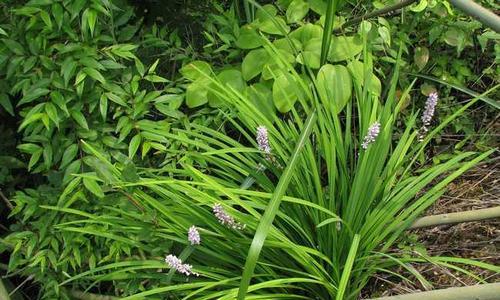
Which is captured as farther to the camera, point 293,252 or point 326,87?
point 326,87

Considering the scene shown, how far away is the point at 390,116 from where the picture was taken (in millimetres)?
1722

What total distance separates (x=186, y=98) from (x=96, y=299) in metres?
0.61

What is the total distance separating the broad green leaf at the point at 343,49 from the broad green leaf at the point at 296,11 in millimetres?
122

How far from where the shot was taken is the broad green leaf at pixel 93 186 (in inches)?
61.0

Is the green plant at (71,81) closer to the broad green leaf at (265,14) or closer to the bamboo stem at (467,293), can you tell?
the broad green leaf at (265,14)

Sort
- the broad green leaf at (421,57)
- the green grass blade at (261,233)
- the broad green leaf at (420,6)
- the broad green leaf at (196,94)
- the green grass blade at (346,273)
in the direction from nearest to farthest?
the green grass blade at (261,233), the green grass blade at (346,273), the broad green leaf at (196,94), the broad green leaf at (420,6), the broad green leaf at (421,57)

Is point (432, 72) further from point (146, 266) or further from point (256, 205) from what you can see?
point (146, 266)

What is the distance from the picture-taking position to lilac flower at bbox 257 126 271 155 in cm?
150

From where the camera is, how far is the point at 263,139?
1.52 m

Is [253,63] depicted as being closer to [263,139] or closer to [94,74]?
[263,139]

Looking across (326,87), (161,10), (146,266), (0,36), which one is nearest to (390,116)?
(326,87)

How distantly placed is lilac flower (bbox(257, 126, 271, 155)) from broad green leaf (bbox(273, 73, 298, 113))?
0.56ft

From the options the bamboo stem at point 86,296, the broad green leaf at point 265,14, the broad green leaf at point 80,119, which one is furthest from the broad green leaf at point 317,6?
the bamboo stem at point 86,296

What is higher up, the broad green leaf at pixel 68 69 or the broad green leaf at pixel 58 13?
the broad green leaf at pixel 58 13
